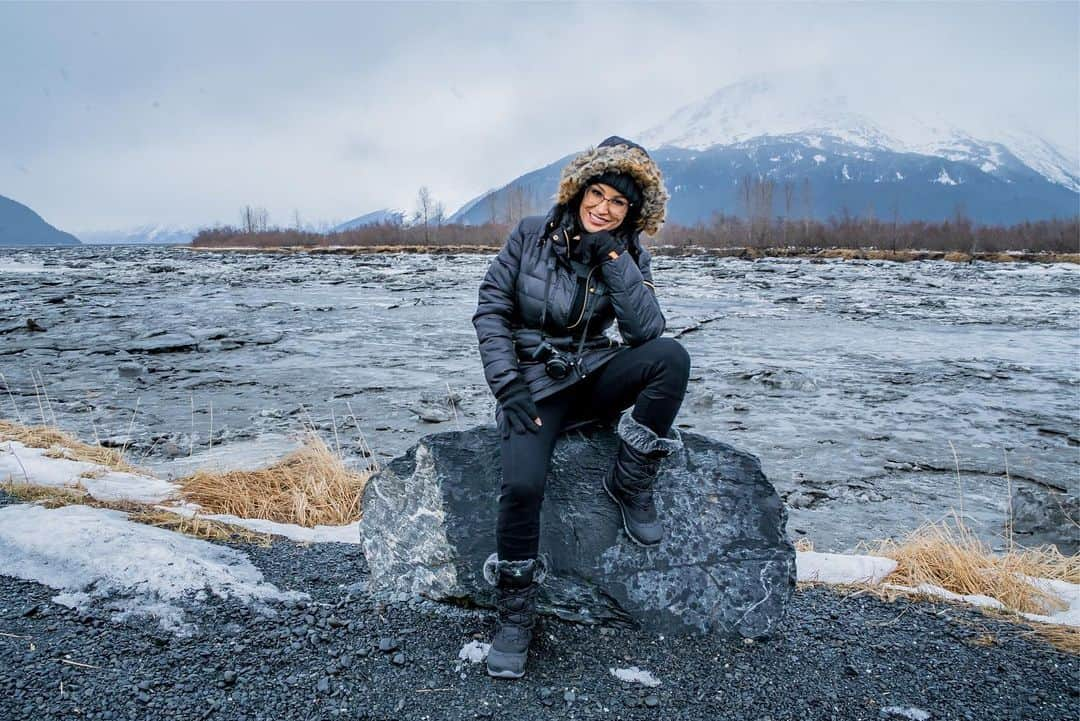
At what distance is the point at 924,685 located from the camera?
8.53 ft

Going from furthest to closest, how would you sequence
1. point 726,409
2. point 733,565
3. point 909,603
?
point 726,409 → point 909,603 → point 733,565

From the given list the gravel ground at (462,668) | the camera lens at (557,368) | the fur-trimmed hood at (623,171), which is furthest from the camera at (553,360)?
the gravel ground at (462,668)

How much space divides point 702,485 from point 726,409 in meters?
5.23

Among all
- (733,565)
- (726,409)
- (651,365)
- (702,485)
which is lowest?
(726,409)

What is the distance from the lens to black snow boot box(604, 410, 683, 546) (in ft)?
9.32

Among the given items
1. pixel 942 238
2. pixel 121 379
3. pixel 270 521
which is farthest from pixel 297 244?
pixel 270 521

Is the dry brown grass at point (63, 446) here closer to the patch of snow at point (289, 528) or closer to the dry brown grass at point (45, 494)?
the dry brown grass at point (45, 494)

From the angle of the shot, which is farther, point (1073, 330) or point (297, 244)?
point (297, 244)

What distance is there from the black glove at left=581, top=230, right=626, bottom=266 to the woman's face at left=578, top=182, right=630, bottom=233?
45 mm

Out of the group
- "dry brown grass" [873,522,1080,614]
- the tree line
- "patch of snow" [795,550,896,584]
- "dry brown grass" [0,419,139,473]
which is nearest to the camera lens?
"patch of snow" [795,550,896,584]

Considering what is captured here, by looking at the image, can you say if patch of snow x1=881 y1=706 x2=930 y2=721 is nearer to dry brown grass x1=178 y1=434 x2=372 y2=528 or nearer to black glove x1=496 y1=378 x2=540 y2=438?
black glove x1=496 y1=378 x2=540 y2=438

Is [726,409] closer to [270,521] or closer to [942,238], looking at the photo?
[270,521]

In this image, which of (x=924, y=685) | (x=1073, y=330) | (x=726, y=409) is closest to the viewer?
(x=924, y=685)

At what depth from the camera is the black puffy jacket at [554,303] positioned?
2.81 metres
